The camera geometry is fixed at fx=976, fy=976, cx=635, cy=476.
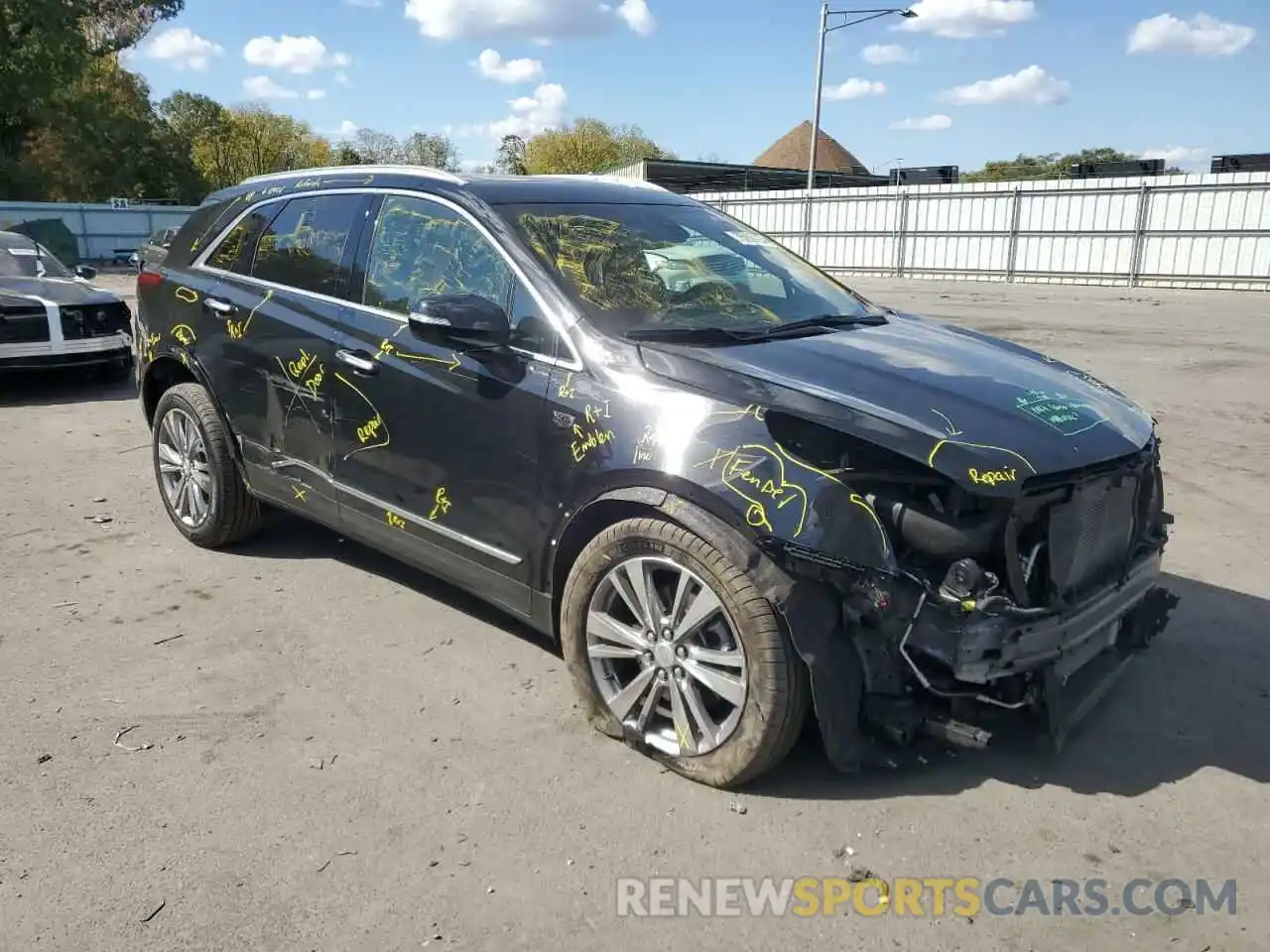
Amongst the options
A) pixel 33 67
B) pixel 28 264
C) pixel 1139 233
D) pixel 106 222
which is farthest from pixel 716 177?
pixel 28 264

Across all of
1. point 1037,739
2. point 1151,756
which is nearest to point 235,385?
point 1037,739

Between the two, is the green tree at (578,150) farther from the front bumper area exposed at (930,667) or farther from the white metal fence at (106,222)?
the front bumper area exposed at (930,667)

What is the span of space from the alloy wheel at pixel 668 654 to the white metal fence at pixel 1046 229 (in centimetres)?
1995

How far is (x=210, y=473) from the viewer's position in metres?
5.02

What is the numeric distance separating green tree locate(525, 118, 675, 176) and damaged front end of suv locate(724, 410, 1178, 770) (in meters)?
71.0

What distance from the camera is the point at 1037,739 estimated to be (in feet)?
10.4

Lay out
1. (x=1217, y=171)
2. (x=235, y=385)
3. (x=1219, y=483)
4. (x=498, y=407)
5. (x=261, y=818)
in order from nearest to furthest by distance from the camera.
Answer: (x=261, y=818)
(x=498, y=407)
(x=235, y=385)
(x=1219, y=483)
(x=1217, y=171)

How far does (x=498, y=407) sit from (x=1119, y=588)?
7.29 feet

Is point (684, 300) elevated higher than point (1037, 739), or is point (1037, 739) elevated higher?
point (684, 300)

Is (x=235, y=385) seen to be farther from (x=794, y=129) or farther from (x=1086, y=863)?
(x=794, y=129)

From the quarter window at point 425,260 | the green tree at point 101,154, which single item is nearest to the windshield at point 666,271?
the quarter window at point 425,260

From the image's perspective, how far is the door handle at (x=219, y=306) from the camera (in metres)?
4.77

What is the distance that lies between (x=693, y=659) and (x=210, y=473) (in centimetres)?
310

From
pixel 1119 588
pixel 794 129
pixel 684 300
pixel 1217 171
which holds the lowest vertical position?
pixel 1119 588
